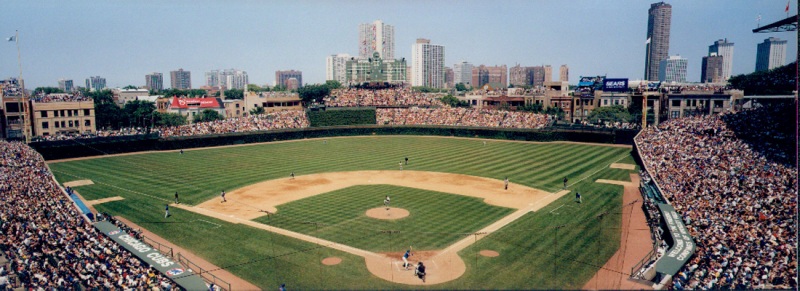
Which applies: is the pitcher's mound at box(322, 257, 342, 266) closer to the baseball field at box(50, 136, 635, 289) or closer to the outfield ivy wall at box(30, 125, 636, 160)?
the baseball field at box(50, 136, 635, 289)

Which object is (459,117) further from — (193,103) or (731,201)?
(193,103)

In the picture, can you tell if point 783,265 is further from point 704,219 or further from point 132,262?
point 132,262

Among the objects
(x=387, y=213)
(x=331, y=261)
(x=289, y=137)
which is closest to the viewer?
(x=331, y=261)

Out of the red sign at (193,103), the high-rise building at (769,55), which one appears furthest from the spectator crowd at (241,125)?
the high-rise building at (769,55)

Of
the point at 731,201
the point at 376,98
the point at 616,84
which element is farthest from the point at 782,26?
the point at 376,98

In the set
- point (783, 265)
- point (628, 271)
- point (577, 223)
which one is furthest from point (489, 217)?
point (783, 265)

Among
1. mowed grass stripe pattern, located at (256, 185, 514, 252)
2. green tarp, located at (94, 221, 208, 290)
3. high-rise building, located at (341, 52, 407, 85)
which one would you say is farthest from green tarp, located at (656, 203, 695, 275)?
high-rise building, located at (341, 52, 407, 85)
